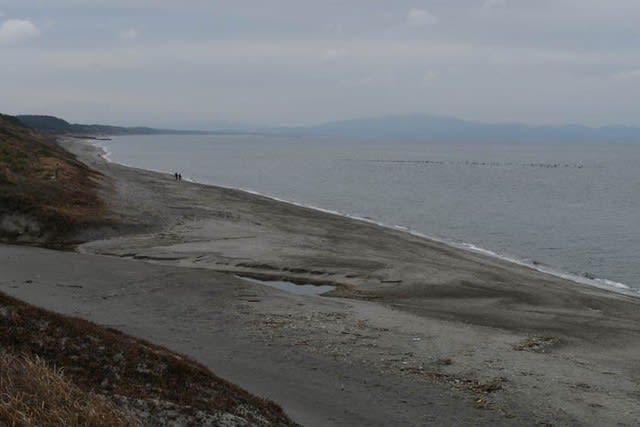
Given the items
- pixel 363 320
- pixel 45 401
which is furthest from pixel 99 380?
pixel 363 320

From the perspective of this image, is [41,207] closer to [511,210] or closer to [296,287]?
[296,287]

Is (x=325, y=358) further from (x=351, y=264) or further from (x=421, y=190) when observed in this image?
(x=421, y=190)

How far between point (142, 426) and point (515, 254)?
32.4m

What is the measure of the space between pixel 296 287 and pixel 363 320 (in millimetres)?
6188

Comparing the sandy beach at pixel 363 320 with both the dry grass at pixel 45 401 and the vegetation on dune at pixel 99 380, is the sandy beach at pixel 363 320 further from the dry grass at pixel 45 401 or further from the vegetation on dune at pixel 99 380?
the dry grass at pixel 45 401

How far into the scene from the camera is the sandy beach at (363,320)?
12.0 m

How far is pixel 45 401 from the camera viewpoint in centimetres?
657

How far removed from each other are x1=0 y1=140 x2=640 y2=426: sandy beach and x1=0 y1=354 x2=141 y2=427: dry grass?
4688 millimetres

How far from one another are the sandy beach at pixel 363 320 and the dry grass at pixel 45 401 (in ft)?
15.4

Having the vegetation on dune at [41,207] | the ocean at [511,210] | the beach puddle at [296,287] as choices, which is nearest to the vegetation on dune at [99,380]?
the beach puddle at [296,287]

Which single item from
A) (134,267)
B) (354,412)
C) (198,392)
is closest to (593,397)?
(354,412)

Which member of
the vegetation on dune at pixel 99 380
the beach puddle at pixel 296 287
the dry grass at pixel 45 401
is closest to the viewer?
the dry grass at pixel 45 401

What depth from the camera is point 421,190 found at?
252 ft

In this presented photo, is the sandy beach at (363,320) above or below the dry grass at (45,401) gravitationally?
below
